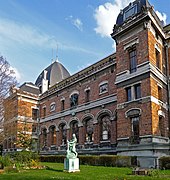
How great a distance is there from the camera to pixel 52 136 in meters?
36.4

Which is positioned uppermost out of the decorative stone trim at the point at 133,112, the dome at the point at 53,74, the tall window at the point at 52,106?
the dome at the point at 53,74

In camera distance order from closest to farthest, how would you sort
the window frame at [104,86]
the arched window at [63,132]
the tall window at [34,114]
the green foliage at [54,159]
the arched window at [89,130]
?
1. the green foliage at [54,159]
2. the window frame at [104,86]
3. the arched window at [89,130]
4. the arched window at [63,132]
5. the tall window at [34,114]

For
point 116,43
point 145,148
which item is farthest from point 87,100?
point 145,148

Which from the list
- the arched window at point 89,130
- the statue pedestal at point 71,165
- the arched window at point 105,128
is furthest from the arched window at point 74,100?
the statue pedestal at point 71,165

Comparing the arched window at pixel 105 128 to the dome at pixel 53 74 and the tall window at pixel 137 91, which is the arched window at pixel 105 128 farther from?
the dome at pixel 53 74

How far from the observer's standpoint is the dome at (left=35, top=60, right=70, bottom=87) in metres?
44.2

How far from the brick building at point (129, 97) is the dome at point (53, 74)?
11.7 m

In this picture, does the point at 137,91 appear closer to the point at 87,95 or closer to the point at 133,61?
the point at 133,61

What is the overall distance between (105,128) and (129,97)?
19.7ft

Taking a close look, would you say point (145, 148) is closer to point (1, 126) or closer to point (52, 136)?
point (1, 126)

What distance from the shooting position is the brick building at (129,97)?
19.7 meters

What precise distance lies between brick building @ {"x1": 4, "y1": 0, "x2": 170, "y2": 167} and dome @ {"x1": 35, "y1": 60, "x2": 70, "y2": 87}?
11.7 meters

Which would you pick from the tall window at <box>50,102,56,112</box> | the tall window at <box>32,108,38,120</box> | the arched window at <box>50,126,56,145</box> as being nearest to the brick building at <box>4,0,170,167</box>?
the arched window at <box>50,126,56,145</box>

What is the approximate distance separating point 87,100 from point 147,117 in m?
11.7
